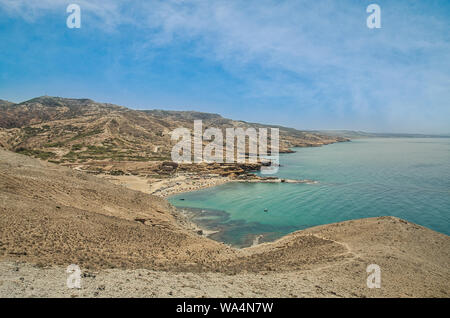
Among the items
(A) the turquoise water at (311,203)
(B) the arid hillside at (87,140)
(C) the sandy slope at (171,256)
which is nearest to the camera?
(C) the sandy slope at (171,256)

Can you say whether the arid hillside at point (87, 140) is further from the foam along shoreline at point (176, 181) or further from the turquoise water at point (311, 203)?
the turquoise water at point (311, 203)

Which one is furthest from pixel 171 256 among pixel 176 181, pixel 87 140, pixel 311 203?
pixel 87 140

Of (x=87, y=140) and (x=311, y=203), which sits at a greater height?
(x=87, y=140)

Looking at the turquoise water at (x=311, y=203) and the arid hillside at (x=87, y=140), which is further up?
the arid hillside at (x=87, y=140)

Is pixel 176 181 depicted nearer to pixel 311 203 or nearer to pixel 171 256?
pixel 311 203

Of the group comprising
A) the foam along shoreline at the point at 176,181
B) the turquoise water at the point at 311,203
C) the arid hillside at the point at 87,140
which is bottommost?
the turquoise water at the point at 311,203

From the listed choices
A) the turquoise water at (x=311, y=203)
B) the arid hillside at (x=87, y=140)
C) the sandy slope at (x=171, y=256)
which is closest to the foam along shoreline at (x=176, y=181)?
the turquoise water at (x=311, y=203)

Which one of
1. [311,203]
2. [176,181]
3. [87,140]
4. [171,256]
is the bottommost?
[311,203]
